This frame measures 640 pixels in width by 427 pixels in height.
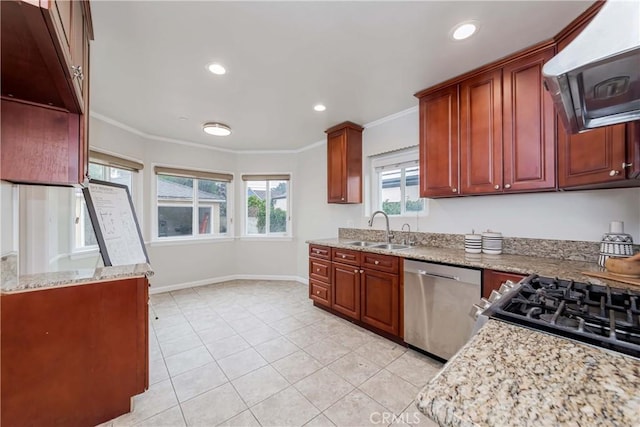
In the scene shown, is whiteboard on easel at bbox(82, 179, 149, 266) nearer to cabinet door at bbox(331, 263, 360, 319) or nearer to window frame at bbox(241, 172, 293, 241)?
cabinet door at bbox(331, 263, 360, 319)

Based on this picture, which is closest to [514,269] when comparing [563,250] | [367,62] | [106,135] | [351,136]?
[563,250]

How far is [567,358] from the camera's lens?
0.59 metres

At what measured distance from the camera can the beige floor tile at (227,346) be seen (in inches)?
91.5

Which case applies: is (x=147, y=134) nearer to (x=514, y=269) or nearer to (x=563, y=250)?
(x=514, y=269)

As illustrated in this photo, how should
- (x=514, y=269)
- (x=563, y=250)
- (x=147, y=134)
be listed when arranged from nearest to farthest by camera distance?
1. (x=514, y=269)
2. (x=563, y=250)
3. (x=147, y=134)

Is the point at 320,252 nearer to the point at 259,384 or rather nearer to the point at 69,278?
the point at 259,384

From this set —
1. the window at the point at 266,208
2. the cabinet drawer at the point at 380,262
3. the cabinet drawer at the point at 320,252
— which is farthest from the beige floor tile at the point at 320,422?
the window at the point at 266,208

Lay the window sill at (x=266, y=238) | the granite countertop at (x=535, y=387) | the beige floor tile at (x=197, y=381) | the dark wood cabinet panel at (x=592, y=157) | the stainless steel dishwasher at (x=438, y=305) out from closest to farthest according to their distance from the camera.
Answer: the granite countertop at (x=535, y=387) < the dark wood cabinet panel at (x=592, y=157) < the beige floor tile at (x=197, y=381) < the stainless steel dishwasher at (x=438, y=305) < the window sill at (x=266, y=238)

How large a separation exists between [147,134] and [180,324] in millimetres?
2851

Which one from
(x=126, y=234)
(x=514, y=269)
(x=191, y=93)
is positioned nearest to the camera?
(x=514, y=269)

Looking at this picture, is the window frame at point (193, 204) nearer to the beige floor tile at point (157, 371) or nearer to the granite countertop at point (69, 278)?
the beige floor tile at point (157, 371)

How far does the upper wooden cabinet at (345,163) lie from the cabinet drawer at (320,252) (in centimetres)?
71

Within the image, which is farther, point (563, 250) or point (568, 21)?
point (563, 250)

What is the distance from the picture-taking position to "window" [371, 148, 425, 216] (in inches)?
121
